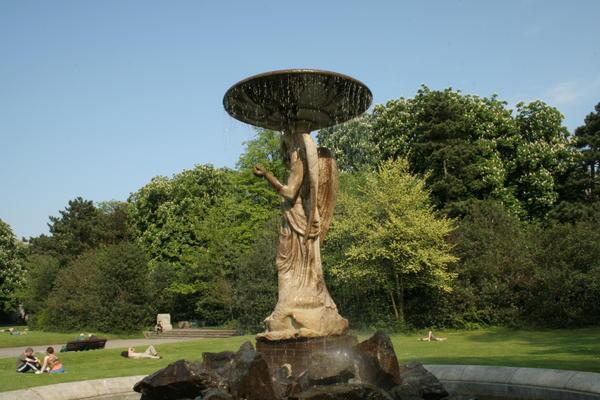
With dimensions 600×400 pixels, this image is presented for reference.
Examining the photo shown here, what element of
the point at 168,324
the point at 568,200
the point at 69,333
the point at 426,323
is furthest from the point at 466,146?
the point at 69,333

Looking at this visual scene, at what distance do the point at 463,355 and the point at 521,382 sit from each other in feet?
21.9

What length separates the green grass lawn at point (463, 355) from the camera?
12.9 m

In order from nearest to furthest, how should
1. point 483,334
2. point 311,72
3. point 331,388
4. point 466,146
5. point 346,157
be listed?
point 331,388 → point 311,72 → point 483,334 → point 466,146 → point 346,157

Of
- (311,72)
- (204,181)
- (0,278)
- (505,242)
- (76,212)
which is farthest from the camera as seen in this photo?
(76,212)

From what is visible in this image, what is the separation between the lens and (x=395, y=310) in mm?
29594

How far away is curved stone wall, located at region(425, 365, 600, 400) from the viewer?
8625mm

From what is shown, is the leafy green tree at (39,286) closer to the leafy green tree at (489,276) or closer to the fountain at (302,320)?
the leafy green tree at (489,276)

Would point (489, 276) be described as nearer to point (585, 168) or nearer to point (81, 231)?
point (585, 168)

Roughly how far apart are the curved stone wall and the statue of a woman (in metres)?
2.36

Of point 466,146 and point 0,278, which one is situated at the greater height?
point 466,146

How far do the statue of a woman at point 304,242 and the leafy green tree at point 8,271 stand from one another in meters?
50.3

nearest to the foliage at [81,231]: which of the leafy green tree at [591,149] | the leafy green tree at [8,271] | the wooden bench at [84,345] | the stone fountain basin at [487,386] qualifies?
the leafy green tree at [8,271]

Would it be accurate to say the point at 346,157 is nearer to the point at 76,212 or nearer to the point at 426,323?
the point at 426,323

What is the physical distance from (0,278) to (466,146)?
4567 centimetres
